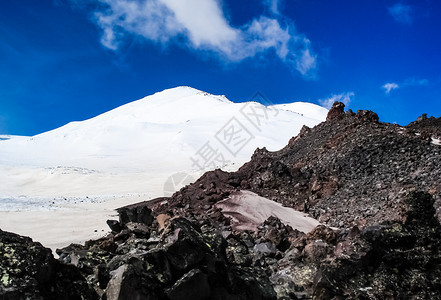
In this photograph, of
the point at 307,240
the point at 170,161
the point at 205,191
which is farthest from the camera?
the point at 170,161

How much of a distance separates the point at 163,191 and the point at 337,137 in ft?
35.0

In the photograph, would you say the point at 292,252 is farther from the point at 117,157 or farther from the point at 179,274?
the point at 117,157

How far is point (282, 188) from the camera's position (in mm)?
13523

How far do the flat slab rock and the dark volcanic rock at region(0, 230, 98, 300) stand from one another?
21.0ft

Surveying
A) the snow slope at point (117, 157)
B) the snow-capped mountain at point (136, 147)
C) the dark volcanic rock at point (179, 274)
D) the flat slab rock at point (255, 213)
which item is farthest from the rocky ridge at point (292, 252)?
the snow-capped mountain at point (136, 147)

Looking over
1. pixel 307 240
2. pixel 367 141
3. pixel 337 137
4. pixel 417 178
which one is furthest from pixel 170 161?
pixel 307 240

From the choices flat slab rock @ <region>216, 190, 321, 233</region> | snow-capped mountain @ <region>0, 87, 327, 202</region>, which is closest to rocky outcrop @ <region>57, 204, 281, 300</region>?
flat slab rock @ <region>216, 190, 321, 233</region>

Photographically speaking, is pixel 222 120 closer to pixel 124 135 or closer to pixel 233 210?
pixel 124 135

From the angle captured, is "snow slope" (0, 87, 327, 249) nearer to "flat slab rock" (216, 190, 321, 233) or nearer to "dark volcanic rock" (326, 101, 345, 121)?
"flat slab rock" (216, 190, 321, 233)

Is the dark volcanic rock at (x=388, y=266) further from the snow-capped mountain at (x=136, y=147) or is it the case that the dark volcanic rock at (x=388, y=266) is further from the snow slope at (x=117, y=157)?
the snow-capped mountain at (x=136, y=147)

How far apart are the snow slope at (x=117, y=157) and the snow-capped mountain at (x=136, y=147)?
0.24 feet

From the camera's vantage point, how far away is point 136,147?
143 feet

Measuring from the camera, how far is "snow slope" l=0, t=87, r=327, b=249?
12.3 meters

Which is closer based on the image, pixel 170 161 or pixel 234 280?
pixel 234 280
